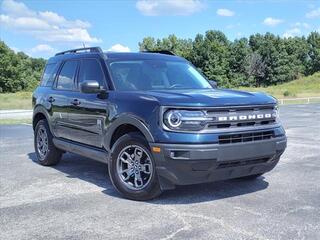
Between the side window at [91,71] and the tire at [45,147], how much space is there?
1508mm

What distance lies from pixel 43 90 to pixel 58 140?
3.65 ft

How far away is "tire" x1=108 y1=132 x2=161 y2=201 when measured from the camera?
5574 millimetres

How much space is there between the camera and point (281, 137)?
5.95 m

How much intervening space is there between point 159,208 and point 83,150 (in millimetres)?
1954

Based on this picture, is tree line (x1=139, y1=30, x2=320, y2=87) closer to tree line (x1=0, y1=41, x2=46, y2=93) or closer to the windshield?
tree line (x1=0, y1=41, x2=46, y2=93)

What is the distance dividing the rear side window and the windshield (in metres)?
1.90

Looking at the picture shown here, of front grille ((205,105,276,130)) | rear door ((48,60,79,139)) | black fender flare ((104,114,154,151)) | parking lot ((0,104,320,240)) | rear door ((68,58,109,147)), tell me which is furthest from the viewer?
rear door ((48,60,79,139))

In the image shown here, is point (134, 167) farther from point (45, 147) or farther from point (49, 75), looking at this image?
point (49, 75)

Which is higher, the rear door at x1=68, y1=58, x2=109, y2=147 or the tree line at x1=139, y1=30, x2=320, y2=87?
the tree line at x1=139, y1=30, x2=320, y2=87

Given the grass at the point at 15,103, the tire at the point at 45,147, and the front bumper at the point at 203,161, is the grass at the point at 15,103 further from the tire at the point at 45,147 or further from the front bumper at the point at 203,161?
the front bumper at the point at 203,161

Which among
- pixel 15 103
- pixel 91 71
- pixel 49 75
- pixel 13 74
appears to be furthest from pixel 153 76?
pixel 13 74

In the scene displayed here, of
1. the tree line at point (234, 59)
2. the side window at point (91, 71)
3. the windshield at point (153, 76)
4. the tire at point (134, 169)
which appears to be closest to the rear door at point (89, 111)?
the side window at point (91, 71)

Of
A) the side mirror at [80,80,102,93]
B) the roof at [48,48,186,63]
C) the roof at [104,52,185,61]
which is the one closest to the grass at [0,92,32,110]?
the roof at [48,48,186,63]

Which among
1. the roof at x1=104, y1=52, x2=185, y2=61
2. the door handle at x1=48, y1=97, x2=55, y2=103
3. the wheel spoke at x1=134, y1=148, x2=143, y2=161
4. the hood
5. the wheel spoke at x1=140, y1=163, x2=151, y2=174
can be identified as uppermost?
the roof at x1=104, y1=52, x2=185, y2=61
